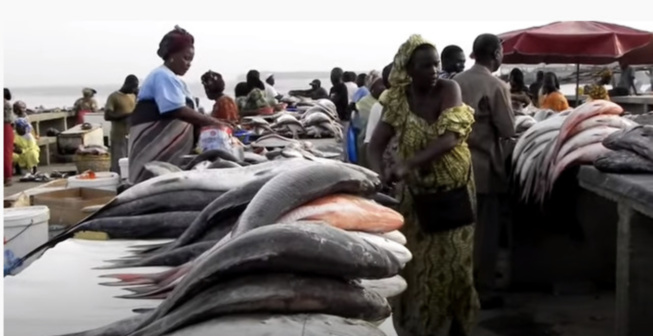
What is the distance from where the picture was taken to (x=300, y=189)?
2.38 meters

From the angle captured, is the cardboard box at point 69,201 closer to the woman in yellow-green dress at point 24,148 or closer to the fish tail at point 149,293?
the fish tail at point 149,293

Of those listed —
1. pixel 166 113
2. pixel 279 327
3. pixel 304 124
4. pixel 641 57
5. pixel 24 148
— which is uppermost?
pixel 641 57

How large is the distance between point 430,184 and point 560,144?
60.1 inches

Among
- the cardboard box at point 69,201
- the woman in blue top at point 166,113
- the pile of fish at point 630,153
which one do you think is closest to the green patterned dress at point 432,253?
the pile of fish at point 630,153

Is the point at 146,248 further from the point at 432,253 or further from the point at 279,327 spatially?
the point at 432,253

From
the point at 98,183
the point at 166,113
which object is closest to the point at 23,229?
the point at 98,183

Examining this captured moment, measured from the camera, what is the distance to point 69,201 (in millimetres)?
4652

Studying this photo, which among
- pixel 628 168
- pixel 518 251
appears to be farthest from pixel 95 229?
pixel 518 251

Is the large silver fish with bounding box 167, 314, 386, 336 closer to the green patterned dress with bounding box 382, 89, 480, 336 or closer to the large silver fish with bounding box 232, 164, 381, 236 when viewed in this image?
the large silver fish with bounding box 232, 164, 381, 236

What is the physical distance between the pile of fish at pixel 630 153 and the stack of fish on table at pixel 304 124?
406 cm

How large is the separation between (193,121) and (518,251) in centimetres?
335

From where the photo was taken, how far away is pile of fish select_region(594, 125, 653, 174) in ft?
14.7

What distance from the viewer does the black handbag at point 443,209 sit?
4.65 m

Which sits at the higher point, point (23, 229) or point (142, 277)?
point (142, 277)
